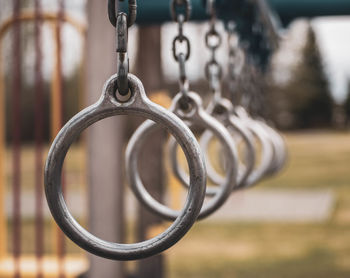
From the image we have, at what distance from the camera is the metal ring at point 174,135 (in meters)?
0.58

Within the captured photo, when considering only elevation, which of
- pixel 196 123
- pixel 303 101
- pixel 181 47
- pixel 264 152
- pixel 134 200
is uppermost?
pixel 181 47

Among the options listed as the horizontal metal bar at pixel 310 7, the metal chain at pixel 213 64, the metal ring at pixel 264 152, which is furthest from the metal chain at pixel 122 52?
the horizontal metal bar at pixel 310 7

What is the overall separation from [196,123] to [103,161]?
32.4 inches

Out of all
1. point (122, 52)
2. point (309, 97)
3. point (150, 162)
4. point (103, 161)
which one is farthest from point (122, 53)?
point (309, 97)

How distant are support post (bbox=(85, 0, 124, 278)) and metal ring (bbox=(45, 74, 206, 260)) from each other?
1064 mm

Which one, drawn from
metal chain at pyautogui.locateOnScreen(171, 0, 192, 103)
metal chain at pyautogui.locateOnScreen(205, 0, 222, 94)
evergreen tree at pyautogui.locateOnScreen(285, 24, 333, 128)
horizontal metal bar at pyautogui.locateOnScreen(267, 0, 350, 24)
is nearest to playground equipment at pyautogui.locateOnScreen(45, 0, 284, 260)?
metal chain at pyautogui.locateOnScreen(171, 0, 192, 103)

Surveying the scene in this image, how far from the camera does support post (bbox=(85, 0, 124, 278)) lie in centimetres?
165

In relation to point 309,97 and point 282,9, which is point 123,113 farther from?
point 309,97

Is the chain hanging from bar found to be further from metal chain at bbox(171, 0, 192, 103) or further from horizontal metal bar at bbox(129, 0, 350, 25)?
horizontal metal bar at bbox(129, 0, 350, 25)

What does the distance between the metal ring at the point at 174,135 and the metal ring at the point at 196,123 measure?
22 cm

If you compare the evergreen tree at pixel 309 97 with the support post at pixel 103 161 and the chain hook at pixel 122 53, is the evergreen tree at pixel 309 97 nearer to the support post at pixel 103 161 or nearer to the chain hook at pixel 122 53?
the support post at pixel 103 161

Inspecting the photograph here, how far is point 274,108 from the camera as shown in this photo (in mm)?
23234

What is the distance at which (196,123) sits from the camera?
890mm

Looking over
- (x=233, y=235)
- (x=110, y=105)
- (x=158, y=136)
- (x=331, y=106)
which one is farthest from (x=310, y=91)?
(x=110, y=105)
